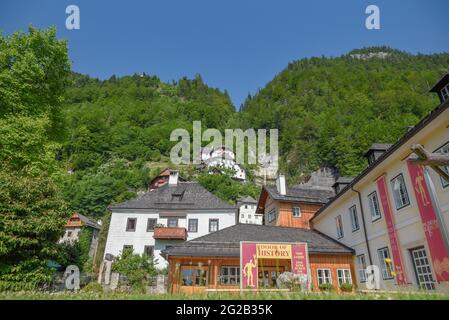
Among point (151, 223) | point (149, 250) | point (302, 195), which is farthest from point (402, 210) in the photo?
point (151, 223)

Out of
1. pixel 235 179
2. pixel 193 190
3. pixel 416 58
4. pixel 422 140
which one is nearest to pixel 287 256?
pixel 422 140

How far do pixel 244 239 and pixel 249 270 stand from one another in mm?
3658

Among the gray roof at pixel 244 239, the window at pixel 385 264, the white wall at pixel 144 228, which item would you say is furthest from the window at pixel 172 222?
the window at pixel 385 264

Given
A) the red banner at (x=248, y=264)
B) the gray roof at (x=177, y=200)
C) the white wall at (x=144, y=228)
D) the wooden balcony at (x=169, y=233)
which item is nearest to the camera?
the red banner at (x=248, y=264)

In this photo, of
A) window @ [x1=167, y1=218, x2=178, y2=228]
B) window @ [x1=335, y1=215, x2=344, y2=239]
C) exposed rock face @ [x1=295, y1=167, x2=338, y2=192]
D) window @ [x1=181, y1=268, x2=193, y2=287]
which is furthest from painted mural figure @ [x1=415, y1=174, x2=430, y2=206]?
exposed rock face @ [x1=295, y1=167, x2=338, y2=192]

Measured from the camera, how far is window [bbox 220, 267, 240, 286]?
15.2 metres

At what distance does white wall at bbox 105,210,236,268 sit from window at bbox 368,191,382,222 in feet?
56.9

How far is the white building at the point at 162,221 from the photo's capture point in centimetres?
2883

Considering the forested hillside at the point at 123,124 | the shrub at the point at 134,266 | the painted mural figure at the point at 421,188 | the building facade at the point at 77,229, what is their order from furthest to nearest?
the building facade at the point at 77,229, the shrub at the point at 134,266, the forested hillside at the point at 123,124, the painted mural figure at the point at 421,188

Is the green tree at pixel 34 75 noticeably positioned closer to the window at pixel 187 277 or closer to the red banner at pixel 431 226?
the window at pixel 187 277

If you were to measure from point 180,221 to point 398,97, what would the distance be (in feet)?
240

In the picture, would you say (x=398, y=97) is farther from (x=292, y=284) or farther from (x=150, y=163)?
(x=292, y=284)

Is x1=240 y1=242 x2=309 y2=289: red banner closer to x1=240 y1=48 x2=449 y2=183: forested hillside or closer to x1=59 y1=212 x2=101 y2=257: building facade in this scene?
x1=59 y1=212 x2=101 y2=257: building facade

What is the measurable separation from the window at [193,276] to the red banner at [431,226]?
405 inches
